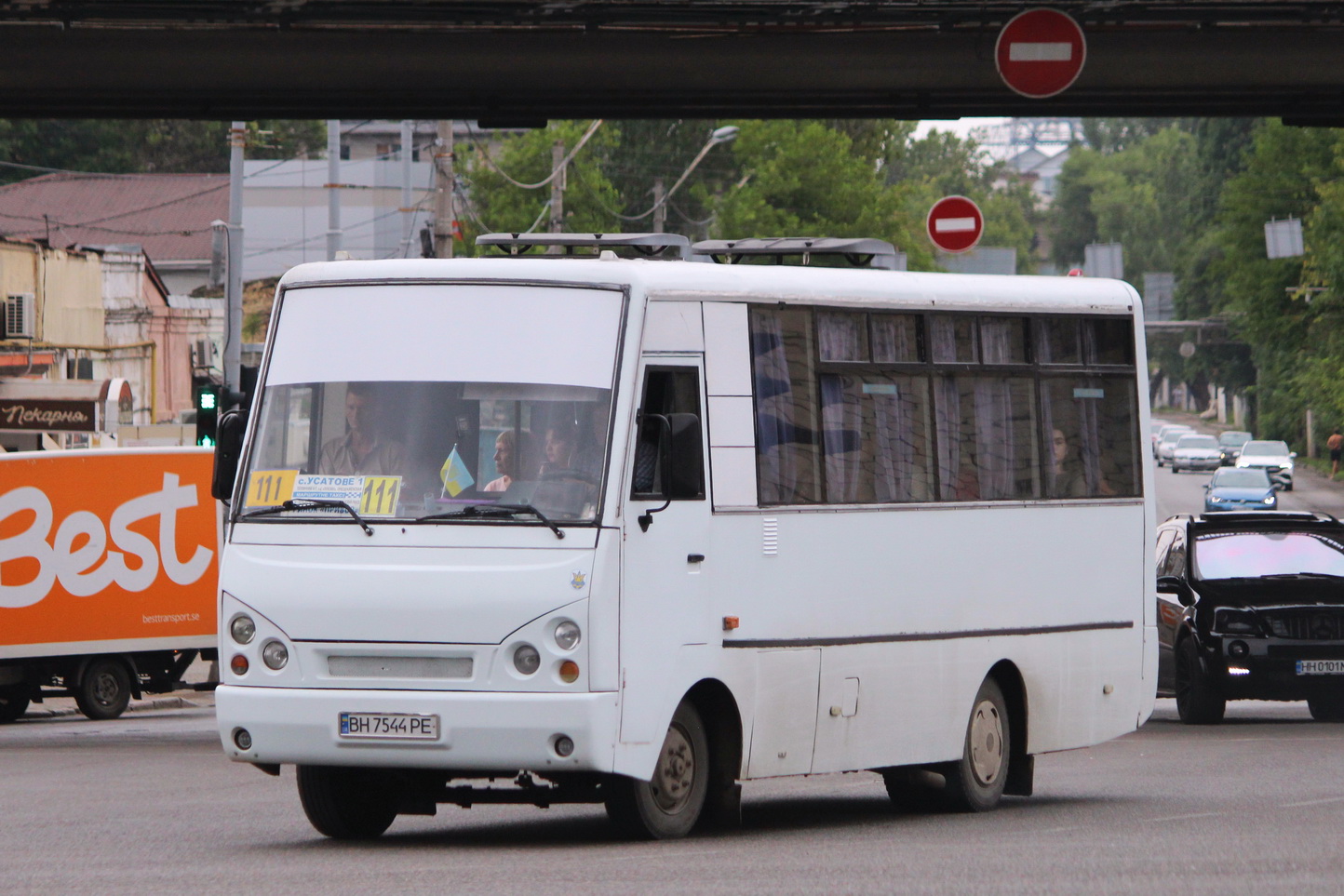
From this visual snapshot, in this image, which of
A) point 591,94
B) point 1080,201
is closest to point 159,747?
point 591,94

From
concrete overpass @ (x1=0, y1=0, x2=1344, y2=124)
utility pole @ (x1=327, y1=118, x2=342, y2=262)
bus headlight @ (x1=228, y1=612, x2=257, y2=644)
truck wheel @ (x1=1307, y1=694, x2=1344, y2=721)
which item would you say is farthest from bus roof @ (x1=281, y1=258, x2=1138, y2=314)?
utility pole @ (x1=327, y1=118, x2=342, y2=262)

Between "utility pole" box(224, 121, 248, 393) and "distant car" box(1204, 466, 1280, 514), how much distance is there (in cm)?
2613

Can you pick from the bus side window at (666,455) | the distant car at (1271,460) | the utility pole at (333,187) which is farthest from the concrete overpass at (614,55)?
the distant car at (1271,460)

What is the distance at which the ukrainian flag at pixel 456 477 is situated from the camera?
10.1 meters

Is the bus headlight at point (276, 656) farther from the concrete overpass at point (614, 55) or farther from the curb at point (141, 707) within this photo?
the curb at point (141, 707)

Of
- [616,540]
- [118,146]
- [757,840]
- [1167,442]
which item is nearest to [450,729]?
[616,540]

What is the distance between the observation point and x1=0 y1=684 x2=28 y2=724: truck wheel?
2392cm

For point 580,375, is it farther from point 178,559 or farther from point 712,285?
A: point 178,559

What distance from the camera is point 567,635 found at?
9.84 metres

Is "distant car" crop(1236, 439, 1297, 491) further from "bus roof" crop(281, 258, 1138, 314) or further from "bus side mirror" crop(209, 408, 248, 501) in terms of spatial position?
"bus side mirror" crop(209, 408, 248, 501)

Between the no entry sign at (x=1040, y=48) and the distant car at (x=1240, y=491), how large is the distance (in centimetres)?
3713

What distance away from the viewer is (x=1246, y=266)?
243 feet

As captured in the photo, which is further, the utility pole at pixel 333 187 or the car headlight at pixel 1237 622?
Result: the utility pole at pixel 333 187

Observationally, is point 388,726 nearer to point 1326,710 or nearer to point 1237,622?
point 1237,622
